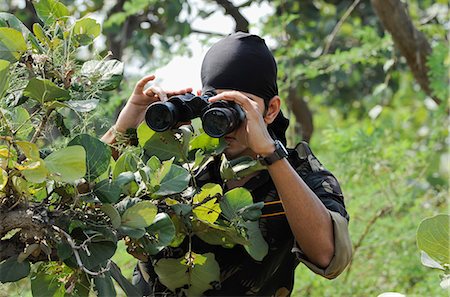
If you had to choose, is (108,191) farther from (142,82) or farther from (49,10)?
(142,82)

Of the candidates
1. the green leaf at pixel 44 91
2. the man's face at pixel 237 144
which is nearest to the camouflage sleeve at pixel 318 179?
the man's face at pixel 237 144

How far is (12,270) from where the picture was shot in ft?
4.37

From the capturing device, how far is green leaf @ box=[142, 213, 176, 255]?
1364mm

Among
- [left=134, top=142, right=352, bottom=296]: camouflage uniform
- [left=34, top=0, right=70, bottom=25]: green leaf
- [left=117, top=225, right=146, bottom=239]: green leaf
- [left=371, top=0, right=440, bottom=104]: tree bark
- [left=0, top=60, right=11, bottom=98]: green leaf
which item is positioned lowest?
[left=371, top=0, right=440, bottom=104]: tree bark

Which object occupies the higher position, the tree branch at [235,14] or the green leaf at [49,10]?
the green leaf at [49,10]

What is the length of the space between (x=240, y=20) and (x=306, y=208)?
2129 millimetres

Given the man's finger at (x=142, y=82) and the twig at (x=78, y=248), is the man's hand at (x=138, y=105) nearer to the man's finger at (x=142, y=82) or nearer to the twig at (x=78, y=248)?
the man's finger at (x=142, y=82)

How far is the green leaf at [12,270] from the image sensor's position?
1.33 metres

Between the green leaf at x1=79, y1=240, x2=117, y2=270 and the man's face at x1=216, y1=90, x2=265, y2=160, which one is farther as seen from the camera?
the man's face at x1=216, y1=90, x2=265, y2=160

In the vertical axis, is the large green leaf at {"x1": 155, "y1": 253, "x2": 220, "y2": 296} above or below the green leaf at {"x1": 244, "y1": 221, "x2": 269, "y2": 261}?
below

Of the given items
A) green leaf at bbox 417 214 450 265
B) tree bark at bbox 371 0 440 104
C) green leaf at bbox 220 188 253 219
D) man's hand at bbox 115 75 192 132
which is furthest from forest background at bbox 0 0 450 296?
green leaf at bbox 417 214 450 265

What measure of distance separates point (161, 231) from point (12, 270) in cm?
23

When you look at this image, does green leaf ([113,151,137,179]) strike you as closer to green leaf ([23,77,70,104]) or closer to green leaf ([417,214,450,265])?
green leaf ([23,77,70,104])

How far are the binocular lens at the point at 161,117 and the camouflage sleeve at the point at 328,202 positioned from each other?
0.36 meters
